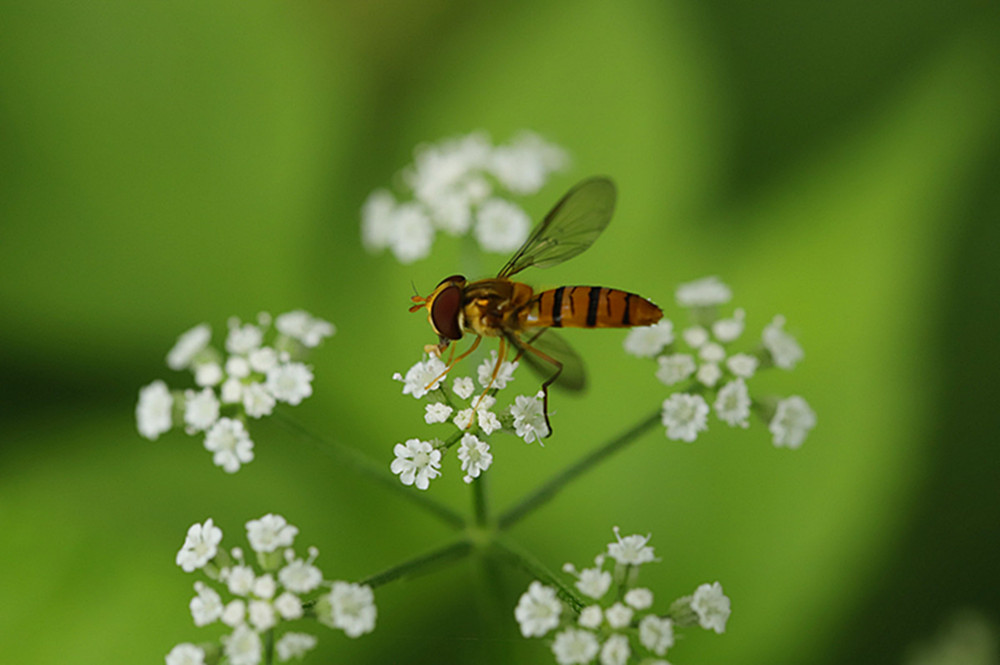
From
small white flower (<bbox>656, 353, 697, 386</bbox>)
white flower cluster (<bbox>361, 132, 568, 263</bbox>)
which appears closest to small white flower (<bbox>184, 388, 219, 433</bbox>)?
white flower cluster (<bbox>361, 132, 568, 263</bbox>)

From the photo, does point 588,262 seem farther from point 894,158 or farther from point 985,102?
point 985,102

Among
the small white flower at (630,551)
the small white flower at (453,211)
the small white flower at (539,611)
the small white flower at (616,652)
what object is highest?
the small white flower at (453,211)

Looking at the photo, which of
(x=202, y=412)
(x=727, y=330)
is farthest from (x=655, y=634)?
(x=202, y=412)

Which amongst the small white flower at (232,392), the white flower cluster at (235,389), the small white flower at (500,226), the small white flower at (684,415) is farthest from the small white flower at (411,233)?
the small white flower at (684,415)

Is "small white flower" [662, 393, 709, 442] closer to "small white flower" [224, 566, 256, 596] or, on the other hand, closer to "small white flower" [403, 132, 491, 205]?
"small white flower" [224, 566, 256, 596]

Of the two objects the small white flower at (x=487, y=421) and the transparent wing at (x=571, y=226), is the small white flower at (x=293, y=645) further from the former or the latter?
the transparent wing at (x=571, y=226)
